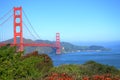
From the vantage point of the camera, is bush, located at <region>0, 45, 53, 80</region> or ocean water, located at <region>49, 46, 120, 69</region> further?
ocean water, located at <region>49, 46, 120, 69</region>

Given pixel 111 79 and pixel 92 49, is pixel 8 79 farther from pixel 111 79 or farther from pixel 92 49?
pixel 92 49

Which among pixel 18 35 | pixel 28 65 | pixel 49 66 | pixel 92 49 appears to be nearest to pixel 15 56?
pixel 28 65

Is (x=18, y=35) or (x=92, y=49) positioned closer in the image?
(x=18, y=35)

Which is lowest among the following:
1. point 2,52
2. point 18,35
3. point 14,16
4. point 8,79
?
point 8,79

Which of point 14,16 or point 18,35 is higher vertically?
point 14,16

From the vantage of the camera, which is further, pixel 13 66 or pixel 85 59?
pixel 85 59

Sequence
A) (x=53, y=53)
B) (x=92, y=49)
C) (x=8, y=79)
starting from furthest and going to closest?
(x=92, y=49), (x=53, y=53), (x=8, y=79)

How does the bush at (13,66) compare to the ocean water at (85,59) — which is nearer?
the bush at (13,66)

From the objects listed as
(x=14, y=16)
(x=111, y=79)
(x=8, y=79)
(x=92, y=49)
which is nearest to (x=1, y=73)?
(x=8, y=79)

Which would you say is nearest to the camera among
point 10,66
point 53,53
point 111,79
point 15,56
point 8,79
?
point 111,79
